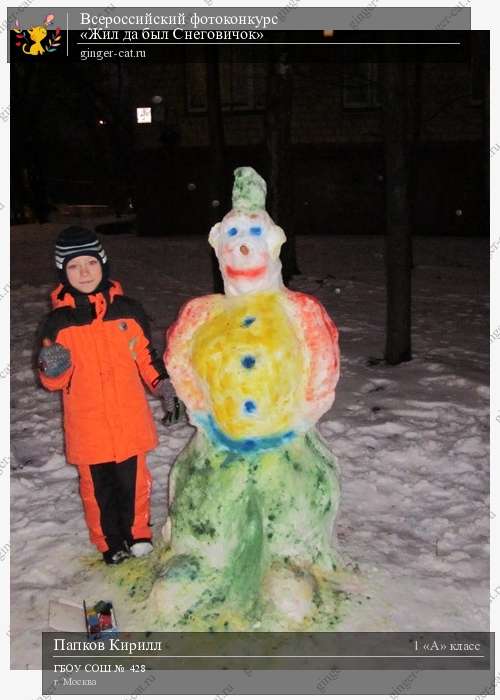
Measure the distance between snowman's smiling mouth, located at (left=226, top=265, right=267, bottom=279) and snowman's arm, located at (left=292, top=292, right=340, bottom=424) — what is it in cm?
19

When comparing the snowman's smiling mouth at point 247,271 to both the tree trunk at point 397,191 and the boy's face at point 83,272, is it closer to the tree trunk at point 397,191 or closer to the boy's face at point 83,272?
the boy's face at point 83,272

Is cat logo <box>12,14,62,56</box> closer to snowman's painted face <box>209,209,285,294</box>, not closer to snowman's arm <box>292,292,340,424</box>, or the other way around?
snowman's painted face <box>209,209,285,294</box>

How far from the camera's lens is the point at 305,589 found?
3090mm

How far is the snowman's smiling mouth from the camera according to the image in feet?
9.77

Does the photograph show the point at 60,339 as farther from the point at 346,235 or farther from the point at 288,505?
the point at 346,235

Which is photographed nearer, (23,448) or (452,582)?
(452,582)

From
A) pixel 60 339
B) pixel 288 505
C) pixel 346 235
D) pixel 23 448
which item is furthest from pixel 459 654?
pixel 346 235

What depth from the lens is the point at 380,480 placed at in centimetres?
451

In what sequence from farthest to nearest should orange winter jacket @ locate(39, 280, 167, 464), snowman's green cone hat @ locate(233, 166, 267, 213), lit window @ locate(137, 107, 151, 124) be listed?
lit window @ locate(137, 107, 151, 124)
orange winter jacket @ locate(39, 280, 167, 464)
snowman's green cone hat @ locate(233, 166, 267, 213)

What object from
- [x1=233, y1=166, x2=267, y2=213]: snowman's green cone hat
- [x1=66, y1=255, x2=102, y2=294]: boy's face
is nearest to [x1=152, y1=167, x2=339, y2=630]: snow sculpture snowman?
[x1=233, y1=166, x2=267, y2=213]: snowman's green cone hat

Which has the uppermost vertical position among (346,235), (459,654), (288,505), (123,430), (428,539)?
(346,235)

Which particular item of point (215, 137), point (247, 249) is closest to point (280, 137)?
point (215, 137)

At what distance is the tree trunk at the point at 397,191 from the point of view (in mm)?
5973

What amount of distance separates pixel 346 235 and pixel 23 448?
1257 centimetres
